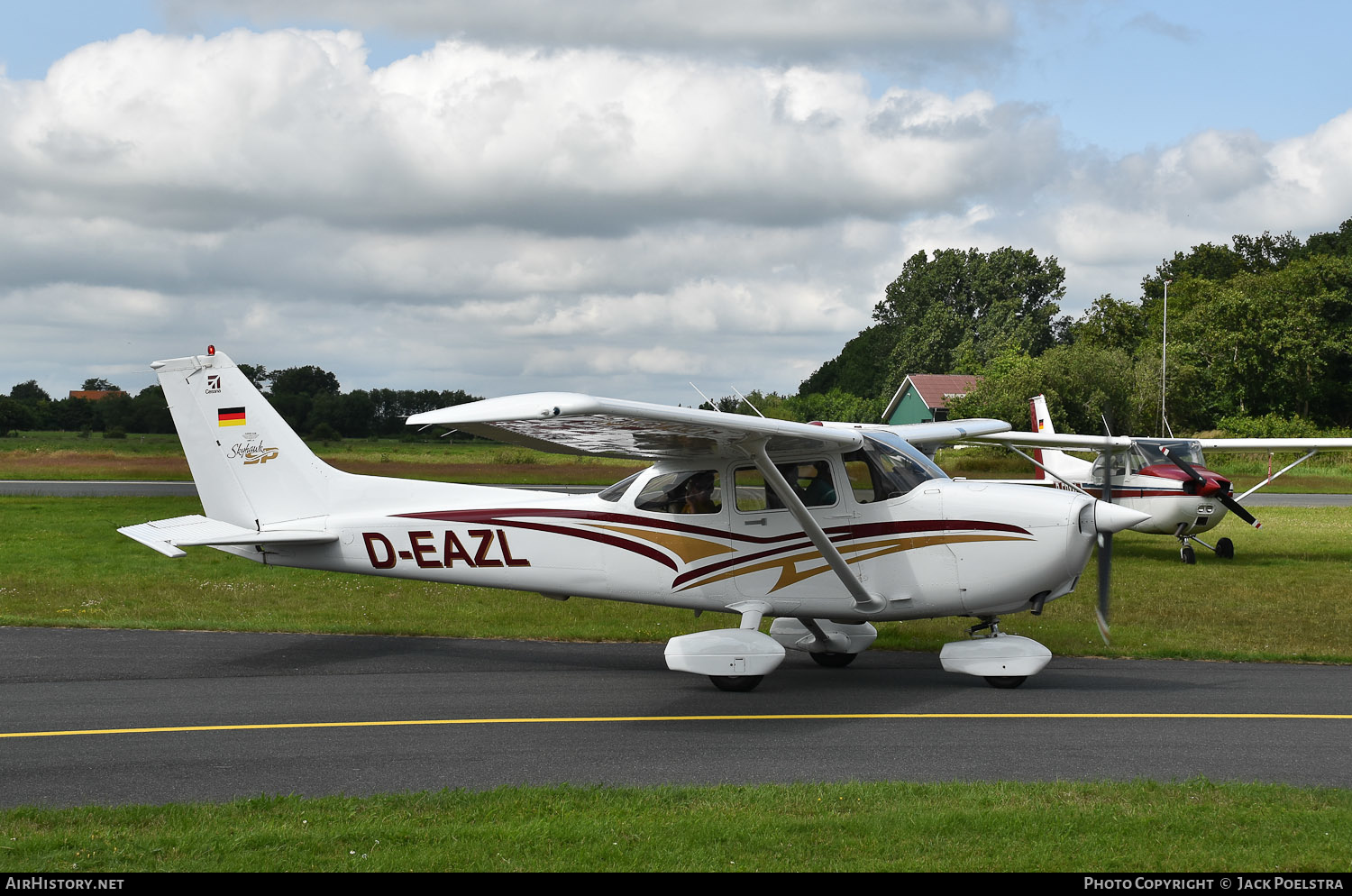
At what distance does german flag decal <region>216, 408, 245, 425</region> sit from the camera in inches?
445

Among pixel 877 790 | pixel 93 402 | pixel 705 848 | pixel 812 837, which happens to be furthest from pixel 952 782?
pixel 93 402

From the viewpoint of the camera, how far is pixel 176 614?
1341cm

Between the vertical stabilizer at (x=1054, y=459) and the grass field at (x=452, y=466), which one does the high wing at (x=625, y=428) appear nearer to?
the vertical stabilizer at (x=1054, y=459)

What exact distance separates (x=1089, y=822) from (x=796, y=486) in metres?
4.54

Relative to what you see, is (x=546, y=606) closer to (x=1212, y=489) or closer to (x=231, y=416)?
(x=231, y=416)

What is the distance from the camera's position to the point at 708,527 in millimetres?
9789

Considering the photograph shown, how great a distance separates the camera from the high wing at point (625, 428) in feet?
22.7

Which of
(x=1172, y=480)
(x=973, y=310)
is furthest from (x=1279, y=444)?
(x=973, y=310)

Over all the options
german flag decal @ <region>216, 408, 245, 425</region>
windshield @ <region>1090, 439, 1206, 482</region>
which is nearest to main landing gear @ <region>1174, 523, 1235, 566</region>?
windshield @ <region>1090, 439, 1206, 482</region>

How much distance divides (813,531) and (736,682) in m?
1.49

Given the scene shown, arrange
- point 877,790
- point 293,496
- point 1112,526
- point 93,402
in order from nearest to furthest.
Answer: point 877,790 → point 1112,526 → point 293,496 → point 93,402

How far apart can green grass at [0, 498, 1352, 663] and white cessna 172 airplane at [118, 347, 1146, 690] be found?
1910mm

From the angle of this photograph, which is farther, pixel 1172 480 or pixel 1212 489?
pixel 1172 480
